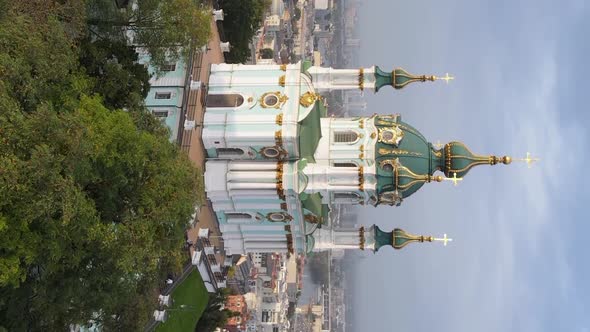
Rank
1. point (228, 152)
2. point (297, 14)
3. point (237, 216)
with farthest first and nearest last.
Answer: point (297, 14)
point (237, 216)
point (228, 152)

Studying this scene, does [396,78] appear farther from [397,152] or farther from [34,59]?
[34,59]

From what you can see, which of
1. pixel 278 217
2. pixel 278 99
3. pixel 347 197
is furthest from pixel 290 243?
pixel 278 99

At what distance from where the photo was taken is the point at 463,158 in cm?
3030

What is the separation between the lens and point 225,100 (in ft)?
102

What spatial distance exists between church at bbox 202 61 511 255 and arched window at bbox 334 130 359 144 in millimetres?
50

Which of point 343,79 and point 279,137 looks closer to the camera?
point 279,137

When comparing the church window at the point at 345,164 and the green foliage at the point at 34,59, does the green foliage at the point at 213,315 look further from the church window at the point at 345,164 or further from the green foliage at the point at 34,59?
the green foliage at the point at 34,59

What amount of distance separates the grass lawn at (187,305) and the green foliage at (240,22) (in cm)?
1513

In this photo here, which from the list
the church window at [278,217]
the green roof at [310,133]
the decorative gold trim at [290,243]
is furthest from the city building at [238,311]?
the green roof at [310,133]

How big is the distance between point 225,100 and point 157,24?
7.23 meters

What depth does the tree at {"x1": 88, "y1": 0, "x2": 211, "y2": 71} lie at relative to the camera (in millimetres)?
23906

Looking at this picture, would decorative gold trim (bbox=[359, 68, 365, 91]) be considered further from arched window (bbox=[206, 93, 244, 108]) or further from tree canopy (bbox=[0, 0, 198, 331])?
tree canopy (bbox=[0, 0, 198, 331])

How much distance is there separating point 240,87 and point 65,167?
1651cm

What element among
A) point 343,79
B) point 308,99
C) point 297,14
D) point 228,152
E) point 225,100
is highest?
point 297,14
